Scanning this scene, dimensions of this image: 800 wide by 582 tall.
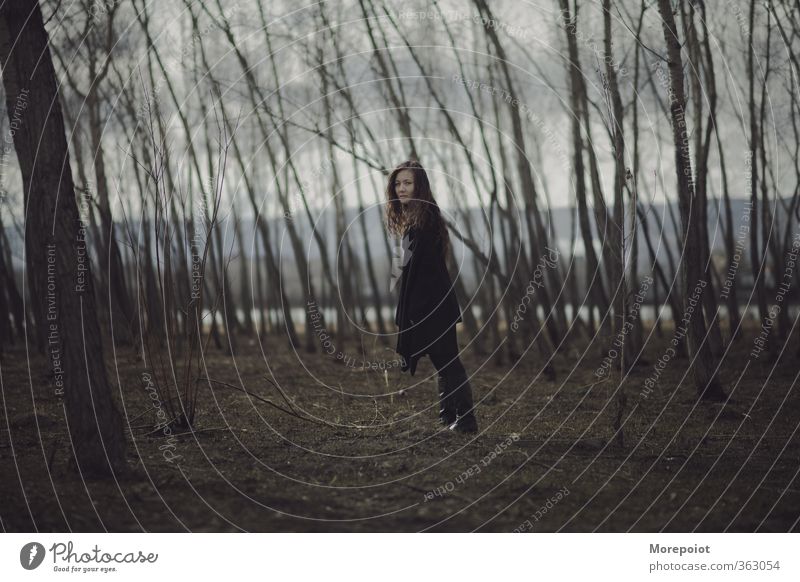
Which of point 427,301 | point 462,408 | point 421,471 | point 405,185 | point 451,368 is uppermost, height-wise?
point 405,185

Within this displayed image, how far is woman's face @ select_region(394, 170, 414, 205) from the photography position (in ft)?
16.3

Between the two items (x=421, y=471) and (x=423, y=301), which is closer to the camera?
(x=421, y=471)

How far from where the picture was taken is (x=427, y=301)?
4930 millimetres

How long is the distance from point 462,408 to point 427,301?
816 mm

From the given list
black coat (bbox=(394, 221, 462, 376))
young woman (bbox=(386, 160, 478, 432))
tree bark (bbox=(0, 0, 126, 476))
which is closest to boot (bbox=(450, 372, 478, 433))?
young woman (bbox=(386, 160, 478, 432))

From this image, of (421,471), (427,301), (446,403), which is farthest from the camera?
(446,403)

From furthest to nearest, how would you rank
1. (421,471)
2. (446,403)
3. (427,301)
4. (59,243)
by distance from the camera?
(446,403) → (427,301) → (421,471) → (59,243)

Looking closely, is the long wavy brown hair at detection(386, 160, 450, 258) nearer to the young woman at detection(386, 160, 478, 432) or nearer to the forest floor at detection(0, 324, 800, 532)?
the young woman at detection(386, 160, 478, 432)

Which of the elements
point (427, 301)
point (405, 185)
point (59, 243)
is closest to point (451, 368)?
point (427, 301)

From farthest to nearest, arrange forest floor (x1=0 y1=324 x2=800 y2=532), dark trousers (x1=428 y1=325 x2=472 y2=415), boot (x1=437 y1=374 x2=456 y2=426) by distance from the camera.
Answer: boot (x1=437 y1=374 x2=456 y2=426), dark trousers (x1=428 y1=325 x2=472 y2=415), forest floor (x1=0 y1=324 x2=800 y2=532)

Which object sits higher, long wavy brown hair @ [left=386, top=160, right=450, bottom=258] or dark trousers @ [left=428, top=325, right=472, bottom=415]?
long wavy brown hair @ [left=386, top=160, right=450, bottom=258]

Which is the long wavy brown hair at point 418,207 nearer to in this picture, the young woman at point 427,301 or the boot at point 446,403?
the young woman at point 427,301

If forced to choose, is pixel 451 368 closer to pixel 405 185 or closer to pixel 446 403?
pixel 446 403
